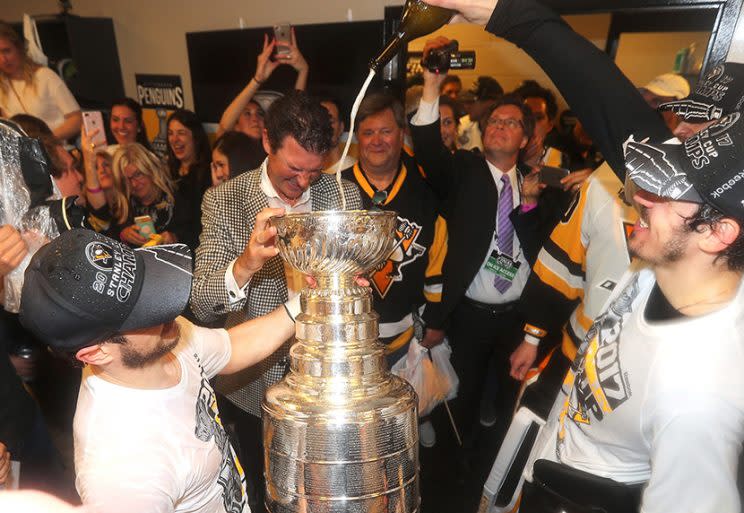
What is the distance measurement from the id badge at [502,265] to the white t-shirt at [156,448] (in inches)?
68.3

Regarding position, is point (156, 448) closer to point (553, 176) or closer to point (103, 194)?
point (553, 176)

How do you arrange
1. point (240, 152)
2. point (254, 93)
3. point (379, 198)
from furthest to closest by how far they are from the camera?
point (254, 93) < point (240, 152) < point (379, 198)

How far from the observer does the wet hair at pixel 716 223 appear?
1057 millimetres

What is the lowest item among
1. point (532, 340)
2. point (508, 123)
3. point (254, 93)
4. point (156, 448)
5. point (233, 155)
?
point (532, 340)

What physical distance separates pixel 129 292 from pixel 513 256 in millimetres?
2070

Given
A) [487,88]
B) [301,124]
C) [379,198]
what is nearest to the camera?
[301,124]

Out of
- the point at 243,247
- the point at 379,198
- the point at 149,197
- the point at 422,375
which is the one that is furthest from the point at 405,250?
the point at 149,197

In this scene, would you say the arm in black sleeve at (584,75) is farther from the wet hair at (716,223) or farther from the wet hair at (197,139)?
the wet hair at (197,139)

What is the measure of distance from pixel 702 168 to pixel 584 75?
47 centimetres

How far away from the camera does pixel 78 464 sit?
3.48 ft

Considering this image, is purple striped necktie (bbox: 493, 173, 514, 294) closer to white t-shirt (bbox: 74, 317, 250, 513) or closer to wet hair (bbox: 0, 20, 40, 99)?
white t-shirt (bbox: 74, 317, 250, 513)

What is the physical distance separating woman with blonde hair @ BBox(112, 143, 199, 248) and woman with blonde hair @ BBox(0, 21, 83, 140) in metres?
1.33

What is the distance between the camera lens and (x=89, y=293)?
38.8 inches

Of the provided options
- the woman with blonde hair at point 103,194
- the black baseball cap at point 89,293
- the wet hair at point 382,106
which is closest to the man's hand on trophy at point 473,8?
the black baseball cap at point 89,293
